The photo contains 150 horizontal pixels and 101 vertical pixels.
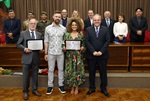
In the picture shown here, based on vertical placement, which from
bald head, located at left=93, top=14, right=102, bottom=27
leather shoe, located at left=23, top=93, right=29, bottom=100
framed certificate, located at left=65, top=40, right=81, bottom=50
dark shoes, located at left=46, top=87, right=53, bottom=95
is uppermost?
bald head, located at left=93, top=14, right=102, bottom=27

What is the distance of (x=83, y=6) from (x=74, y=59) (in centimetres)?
367

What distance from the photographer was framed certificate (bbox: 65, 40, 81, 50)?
4.44m

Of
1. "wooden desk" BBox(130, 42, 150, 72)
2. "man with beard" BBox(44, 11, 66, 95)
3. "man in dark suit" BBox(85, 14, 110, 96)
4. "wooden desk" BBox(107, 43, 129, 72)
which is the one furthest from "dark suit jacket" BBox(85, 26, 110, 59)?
"wooden desk" BBox(130, 42, 150, 72)

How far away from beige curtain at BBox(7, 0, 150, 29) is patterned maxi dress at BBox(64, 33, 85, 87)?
137 inches

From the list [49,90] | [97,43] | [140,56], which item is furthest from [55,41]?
[140,56]

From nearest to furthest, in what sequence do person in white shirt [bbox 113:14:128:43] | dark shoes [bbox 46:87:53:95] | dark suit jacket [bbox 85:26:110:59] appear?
dark suit jacket [bbox 85:26:110:59] < dark shoes [bbox 46:87:53:95] < person in white shirt [bbox 113:14:128:43]

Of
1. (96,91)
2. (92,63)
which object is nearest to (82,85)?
(96,91)

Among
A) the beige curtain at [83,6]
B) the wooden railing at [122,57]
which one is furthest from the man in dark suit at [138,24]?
the beige curtain at [83,6]

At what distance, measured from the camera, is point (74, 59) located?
4.51 meters

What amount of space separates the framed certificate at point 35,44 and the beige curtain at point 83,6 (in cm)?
360

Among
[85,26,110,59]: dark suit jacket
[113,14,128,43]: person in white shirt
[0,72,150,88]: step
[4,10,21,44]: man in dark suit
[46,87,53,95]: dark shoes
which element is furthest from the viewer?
[4,10,21,44]: man in dark suit

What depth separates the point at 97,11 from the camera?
25.6ft

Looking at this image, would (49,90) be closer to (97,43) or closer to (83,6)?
(97,43)

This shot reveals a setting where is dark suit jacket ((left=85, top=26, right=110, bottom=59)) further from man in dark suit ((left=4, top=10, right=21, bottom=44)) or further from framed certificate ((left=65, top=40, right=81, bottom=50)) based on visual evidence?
man in dark suit ((left=4, top=10, right=21, bottom=44))
